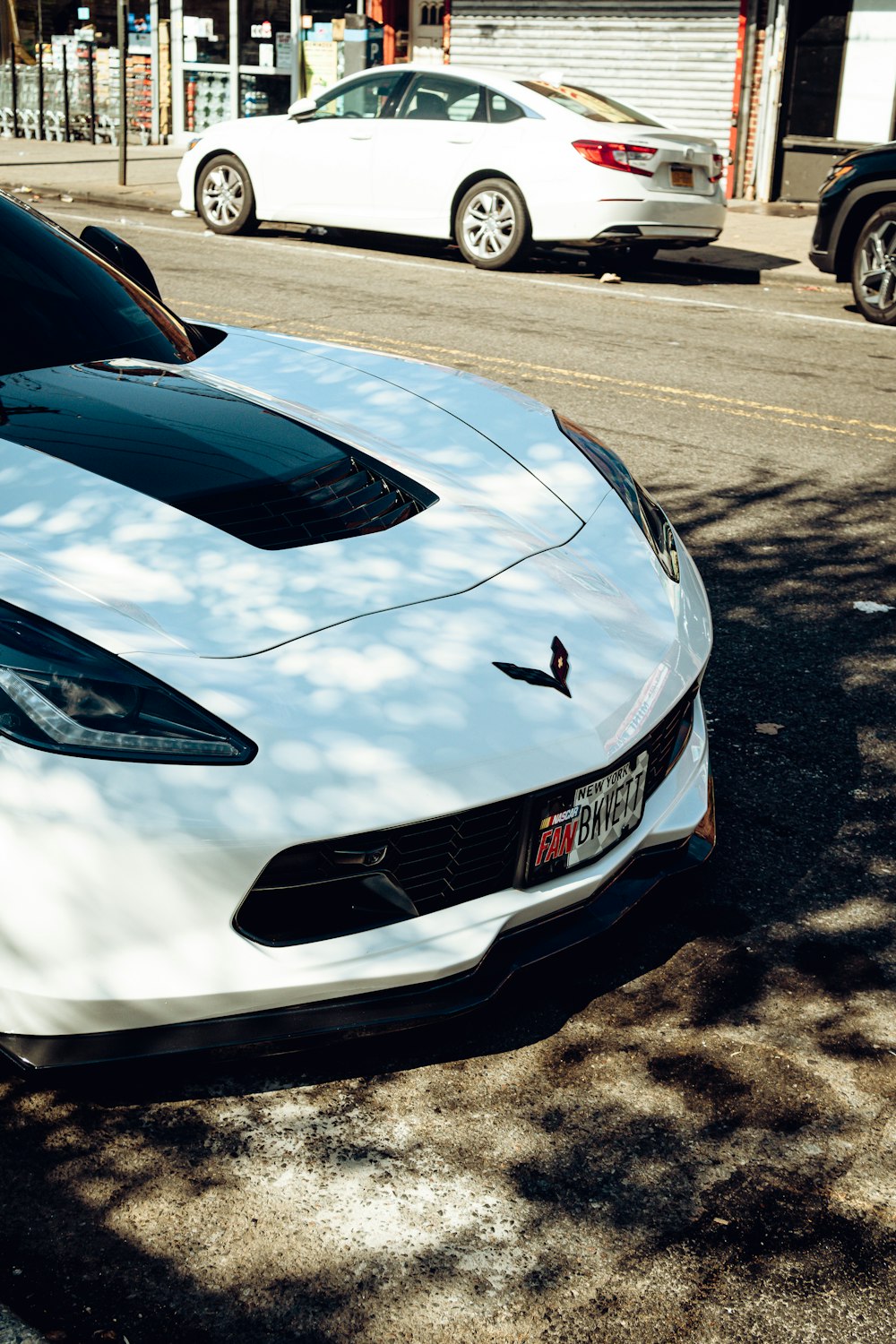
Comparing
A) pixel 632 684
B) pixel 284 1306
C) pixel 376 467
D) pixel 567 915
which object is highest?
pixel 376 467

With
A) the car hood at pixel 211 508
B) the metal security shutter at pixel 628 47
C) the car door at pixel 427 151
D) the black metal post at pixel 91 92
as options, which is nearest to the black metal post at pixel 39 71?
the black metal post at pixel 91 92

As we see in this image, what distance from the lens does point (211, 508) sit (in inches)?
121

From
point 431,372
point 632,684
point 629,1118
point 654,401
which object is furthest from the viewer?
point 654,401

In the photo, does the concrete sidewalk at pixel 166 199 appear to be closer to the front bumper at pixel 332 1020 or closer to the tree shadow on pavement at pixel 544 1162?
the tree shadow on pavement at pixel 544 1162

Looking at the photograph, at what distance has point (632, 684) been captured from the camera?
9.64ft

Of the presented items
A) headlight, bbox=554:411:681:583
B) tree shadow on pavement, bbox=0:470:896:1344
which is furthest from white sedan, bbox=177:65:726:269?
tree shadow on pavement, bbox=0:470:896:1344

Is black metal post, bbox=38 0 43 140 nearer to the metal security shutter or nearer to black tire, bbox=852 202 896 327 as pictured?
the metal security shutter

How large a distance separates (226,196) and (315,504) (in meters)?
12.2

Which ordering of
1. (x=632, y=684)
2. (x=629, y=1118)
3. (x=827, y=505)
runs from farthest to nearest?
1. (x=827, y=505)
2. (x=632, y=684)
3. (x=629, y=1118)

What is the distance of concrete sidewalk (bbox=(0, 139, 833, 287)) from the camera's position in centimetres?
1361

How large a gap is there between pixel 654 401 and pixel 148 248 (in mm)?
7021

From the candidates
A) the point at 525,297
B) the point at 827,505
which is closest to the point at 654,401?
the point at 827,505

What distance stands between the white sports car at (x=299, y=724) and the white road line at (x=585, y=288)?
8.30 metres

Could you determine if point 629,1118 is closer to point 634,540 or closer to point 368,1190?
point 368,1190
